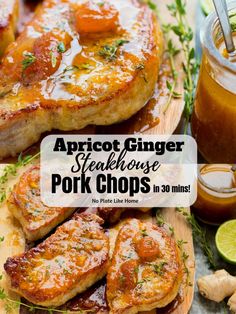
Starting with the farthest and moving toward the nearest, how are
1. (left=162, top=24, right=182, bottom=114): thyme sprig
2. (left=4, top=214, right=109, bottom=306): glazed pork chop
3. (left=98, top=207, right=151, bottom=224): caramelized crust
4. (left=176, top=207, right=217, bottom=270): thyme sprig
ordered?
(left=162, top=24, right=182, bottom=114): thyme sprig < (left=176, top=207, right=217, bottom=270): thyme sprig < (left=98, top=207, right=151, bottom=224): caramelized crust < (left=4, top=214, right=109, bottom=306): glazed pork chop

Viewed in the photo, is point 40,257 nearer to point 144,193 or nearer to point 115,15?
point 144,193

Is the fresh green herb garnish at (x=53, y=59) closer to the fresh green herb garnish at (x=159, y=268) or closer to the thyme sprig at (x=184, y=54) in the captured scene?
the thyme sprig at (x=184, y=54)

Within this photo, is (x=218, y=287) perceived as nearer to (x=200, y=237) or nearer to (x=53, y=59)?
(x=200, y=237)

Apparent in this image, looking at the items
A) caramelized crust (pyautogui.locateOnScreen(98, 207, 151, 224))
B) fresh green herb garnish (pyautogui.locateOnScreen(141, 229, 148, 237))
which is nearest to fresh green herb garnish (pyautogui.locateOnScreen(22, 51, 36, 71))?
caramelized crust (pyautogui.locateOnScreen(98, 207, 151, 224))

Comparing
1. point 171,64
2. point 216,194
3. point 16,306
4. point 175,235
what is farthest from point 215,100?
point 16,306

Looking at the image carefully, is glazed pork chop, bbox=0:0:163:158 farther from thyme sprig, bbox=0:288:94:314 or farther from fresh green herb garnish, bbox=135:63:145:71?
thyme sprig, bbox=0:288:94:314

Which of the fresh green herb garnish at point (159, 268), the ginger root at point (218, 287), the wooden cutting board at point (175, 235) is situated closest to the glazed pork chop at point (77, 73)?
the wooden cutting board at point (175, 235)
